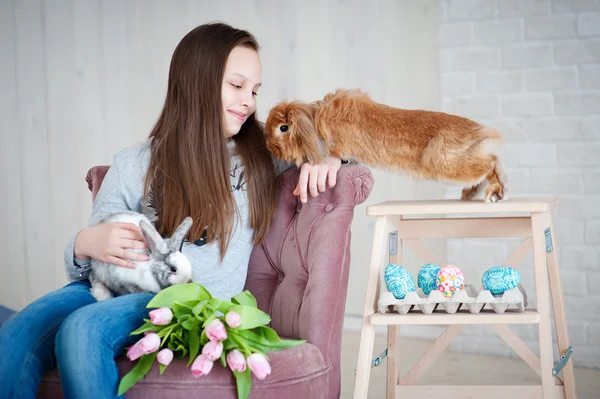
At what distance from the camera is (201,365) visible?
1134 mm

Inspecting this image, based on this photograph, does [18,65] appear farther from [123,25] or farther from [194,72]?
[194,72]

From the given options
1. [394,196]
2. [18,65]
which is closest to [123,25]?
[18,65]

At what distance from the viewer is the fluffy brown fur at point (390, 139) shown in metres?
1.39

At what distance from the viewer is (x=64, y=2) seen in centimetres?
354

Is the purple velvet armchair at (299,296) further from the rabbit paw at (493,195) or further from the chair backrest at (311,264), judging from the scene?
the rabbit paw at (493,195)

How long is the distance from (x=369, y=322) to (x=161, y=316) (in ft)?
1.50

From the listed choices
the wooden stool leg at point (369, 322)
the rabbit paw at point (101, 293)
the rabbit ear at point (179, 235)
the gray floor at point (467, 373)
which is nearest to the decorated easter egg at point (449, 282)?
the wooden stool leg at point (369, 322)

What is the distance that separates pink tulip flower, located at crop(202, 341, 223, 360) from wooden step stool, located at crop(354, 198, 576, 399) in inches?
15.2

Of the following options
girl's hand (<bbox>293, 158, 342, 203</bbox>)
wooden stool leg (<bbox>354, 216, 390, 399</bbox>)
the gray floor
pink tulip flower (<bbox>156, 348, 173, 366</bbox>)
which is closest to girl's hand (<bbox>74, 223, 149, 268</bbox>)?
pink tulip flower (<bbox>156, 348, 173, 366</bbox>)

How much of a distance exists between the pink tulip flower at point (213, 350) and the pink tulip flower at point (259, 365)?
0.06 metres

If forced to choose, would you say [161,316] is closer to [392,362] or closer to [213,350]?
[213,350]

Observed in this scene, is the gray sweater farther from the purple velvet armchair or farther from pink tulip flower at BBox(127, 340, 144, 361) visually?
pink tulip flower at BBox(127, 340, 144, 361)

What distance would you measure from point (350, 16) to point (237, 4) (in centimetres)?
58

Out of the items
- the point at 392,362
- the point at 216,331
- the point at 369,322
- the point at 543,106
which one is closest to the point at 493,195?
the point at 369,322
